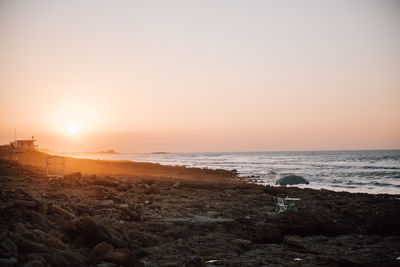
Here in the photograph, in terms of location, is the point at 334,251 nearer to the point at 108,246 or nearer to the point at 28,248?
the point at 108,246

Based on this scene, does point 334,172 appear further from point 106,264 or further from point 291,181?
point 106,264

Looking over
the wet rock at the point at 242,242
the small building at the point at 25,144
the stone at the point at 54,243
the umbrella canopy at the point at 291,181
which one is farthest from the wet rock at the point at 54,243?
the small building at the point at 25,144

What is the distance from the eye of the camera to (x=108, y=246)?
6969mm

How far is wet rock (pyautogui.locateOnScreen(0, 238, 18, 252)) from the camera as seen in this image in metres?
5.49

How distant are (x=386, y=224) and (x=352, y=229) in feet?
6.00

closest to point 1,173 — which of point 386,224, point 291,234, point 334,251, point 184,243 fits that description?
point 184,243

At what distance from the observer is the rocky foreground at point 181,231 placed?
262 inches

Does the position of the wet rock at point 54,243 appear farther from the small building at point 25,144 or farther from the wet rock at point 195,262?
the small building at point 25,144

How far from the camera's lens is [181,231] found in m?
9.58

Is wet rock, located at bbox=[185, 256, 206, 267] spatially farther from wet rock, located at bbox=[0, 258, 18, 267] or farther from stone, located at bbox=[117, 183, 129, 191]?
stone, located at bbox=[117, 183, 129, 191]

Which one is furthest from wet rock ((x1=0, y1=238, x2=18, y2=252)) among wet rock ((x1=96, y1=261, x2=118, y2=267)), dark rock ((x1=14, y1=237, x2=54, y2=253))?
wet rock ((x1=96, y1=261, x2=118, y2=267))

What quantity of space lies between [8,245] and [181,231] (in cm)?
505

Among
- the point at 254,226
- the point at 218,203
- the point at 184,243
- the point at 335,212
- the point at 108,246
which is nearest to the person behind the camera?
the point at 108,246

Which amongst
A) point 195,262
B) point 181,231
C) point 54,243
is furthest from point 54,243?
point 181,231
